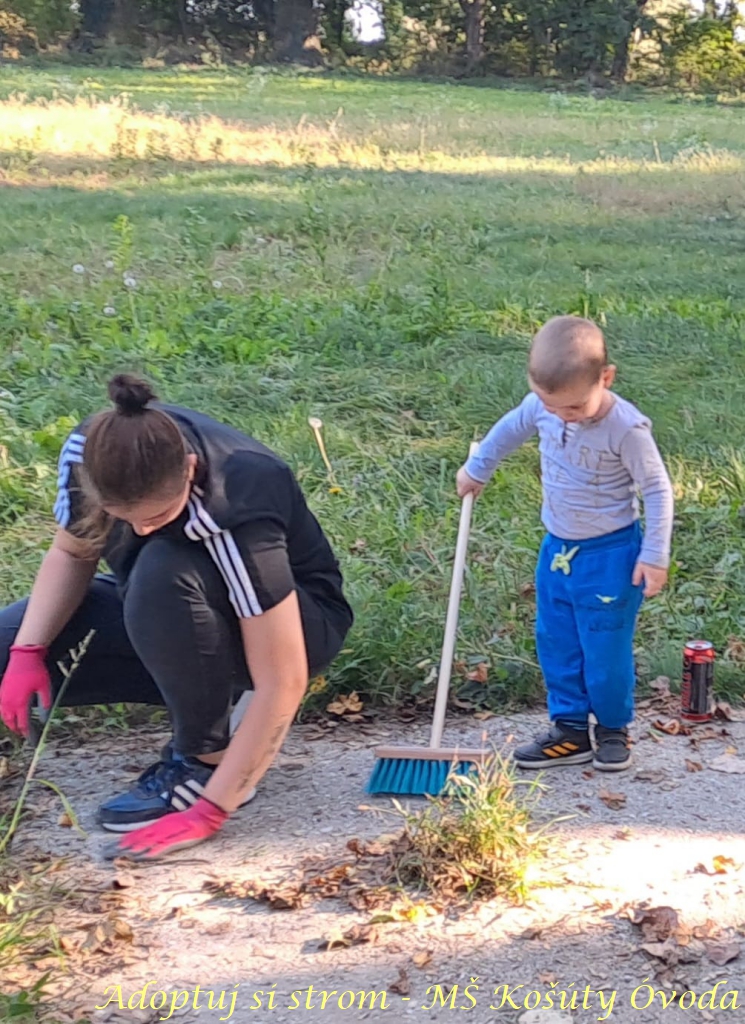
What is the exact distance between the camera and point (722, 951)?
224cm

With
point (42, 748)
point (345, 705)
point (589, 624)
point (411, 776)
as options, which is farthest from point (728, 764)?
point (42, 748)

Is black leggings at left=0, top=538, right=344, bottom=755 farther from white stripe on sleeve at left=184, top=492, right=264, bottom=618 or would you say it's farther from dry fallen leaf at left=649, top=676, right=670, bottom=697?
dry fallen leaf at left=649, top=676, right=670, bottom=697

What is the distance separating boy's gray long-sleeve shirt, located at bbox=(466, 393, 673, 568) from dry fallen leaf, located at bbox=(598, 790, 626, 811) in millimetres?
550

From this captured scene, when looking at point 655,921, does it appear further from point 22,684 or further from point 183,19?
point 183,19

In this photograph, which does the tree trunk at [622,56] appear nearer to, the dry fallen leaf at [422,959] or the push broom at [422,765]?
the push broom at [422,765]

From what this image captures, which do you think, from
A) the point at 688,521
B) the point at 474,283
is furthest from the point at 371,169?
the point at 688,521

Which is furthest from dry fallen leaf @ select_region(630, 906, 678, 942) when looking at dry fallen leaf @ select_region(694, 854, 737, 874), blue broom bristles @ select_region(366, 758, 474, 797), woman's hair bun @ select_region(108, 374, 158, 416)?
woman's hair bun @ select_region(108, 374, 158, 416)

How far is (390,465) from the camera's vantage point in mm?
4695

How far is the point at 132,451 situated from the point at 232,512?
291 millimetres

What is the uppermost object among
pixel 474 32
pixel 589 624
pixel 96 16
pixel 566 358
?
pixel 474 32

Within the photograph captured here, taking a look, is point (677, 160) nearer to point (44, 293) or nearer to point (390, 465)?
point (44, 293)

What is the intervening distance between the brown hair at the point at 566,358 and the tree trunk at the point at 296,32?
30611 mm

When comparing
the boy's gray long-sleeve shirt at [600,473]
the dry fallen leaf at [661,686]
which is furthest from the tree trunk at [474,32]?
the boy's gray long-sleeve shirt at [600,473]

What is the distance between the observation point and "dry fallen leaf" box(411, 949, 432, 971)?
2211 millimetres
